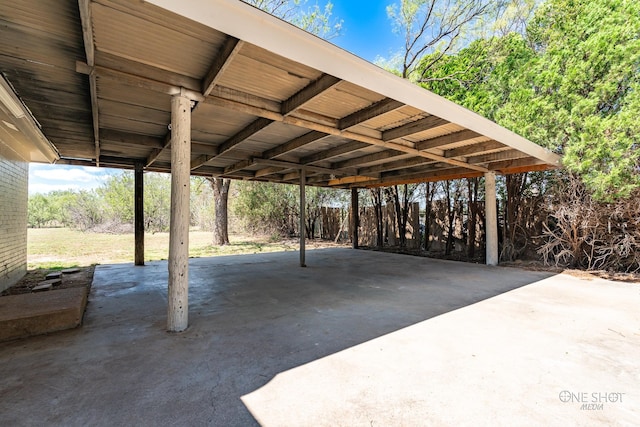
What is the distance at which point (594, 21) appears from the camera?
220 inches

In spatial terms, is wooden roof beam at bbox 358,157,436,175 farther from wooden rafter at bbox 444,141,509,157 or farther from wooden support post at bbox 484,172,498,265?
wooden support post at bbox 484,172,498,265

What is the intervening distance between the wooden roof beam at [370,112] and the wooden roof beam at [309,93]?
90 cm

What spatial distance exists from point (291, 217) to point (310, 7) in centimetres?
876

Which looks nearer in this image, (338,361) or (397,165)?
(338,361)

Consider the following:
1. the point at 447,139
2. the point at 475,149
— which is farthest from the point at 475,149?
the point at 447,139

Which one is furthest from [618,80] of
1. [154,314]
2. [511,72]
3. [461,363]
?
[154,314]

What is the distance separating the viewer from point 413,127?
4.23 metres

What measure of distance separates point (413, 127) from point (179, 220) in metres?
3.37

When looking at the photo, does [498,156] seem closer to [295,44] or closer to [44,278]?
[295,44]

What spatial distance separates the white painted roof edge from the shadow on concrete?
7.87 feet

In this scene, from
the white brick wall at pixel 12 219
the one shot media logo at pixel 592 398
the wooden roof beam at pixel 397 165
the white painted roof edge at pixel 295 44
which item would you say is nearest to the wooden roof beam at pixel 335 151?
the wooden roof beam at pixel 397 165

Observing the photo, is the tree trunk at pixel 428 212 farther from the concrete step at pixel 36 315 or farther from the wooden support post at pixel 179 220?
the concrete step at pixel 36 315

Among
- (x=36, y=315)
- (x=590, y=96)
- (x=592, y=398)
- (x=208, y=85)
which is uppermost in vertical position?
(x=590, y=96)

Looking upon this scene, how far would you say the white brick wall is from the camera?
15.0ft
